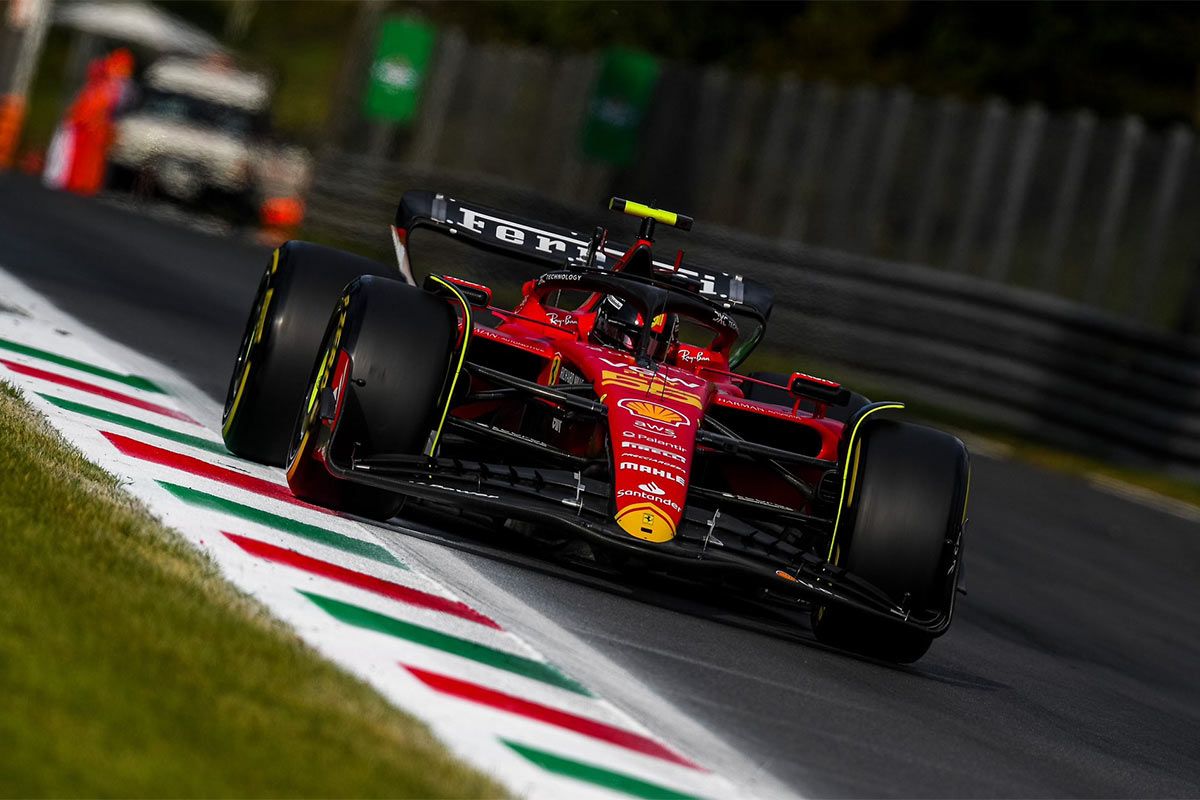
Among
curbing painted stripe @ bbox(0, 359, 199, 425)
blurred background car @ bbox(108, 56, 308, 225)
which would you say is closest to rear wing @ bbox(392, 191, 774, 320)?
curbing painted stripe @ bbox(0, 359, 199, 425)

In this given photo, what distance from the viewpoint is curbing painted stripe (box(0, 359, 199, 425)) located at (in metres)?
9.24

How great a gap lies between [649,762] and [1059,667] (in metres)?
3.83

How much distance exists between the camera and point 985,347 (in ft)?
63.7

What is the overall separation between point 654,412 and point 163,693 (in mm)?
3148

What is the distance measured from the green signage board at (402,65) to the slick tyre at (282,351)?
817 inches

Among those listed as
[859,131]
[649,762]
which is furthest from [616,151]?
[649,762]

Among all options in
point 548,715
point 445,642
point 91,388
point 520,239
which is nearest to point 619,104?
point 520,239

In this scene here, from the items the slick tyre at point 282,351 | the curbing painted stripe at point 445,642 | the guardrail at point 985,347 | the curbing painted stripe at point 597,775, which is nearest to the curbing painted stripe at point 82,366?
the slick tyre at point 282,351

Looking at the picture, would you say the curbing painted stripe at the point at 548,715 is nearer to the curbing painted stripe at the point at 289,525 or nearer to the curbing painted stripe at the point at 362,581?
the curbing painted stripe at the point at 362,581

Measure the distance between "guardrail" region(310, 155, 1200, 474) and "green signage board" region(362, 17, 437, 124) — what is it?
24.5 feet

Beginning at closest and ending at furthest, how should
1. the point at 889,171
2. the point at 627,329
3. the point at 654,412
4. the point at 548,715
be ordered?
the point at 548,715
the point at 654,412
the point at 627,329
the point at 889,171

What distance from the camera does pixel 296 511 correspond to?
24.2ft

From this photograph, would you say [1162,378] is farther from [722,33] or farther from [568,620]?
[722,33]

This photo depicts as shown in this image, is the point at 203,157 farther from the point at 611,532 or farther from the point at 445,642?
the point at 445,642
